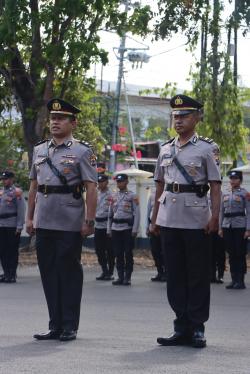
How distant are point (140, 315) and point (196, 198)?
3116 millimetres

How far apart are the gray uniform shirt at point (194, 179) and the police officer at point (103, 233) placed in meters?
8.64

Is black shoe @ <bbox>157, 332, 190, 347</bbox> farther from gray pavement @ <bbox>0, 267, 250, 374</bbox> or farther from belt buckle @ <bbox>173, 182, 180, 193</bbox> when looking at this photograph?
belt buckle @ <bbox>173, 182, 180, 193</bbox>

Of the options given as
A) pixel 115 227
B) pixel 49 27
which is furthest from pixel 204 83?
pixel 115 227

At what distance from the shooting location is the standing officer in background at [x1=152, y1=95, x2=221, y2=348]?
25.6ft

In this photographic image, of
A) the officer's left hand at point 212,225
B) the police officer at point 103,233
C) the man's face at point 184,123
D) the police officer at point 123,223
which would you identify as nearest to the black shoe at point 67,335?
the officer's left hand at point 212,225

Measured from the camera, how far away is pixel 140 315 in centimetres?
1062

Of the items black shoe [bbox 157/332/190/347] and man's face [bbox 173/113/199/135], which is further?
man's face [bbox 173/113/199/135]

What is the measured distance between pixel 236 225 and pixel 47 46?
6796mm

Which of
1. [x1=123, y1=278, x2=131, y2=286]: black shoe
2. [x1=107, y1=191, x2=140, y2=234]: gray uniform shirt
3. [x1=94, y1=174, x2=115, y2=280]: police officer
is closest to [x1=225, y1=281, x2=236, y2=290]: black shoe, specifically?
[x1=123, y1=278, x2=131, y2=286]: black shoe

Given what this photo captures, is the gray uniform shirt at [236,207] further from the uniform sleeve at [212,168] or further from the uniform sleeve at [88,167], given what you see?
the uniform sleeve at [212,168]

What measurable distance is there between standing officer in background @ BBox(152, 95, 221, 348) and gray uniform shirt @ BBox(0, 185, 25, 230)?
824 cm

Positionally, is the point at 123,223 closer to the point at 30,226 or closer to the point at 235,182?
→ the point at 235,182

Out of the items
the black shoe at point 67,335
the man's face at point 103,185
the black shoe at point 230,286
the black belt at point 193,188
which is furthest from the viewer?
the man's face at point 103,185

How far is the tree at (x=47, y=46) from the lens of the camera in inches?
747
